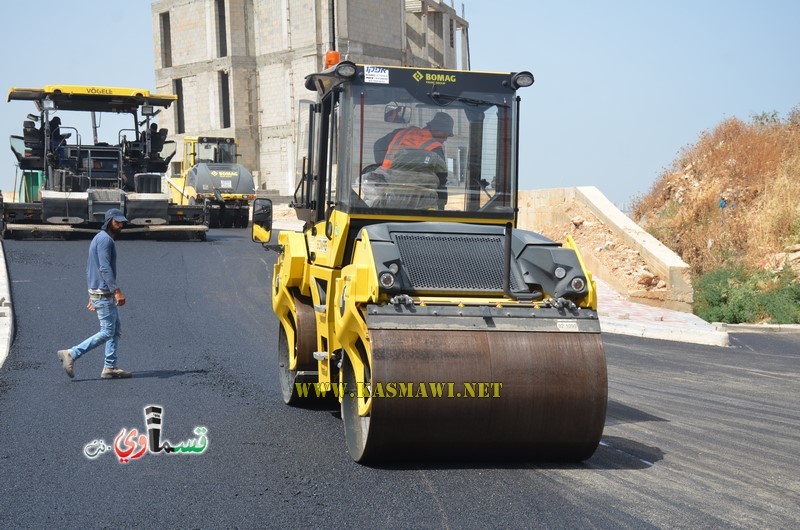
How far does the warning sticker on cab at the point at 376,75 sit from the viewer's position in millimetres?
6812

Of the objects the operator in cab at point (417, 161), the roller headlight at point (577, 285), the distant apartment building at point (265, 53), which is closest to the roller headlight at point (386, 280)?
the operator in cab at point (417, 161)

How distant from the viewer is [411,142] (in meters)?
6.91

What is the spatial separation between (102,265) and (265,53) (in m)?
43.8

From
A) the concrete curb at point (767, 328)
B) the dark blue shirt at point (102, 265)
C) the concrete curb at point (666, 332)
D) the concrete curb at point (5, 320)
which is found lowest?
the concrete curb at point (767, 328)

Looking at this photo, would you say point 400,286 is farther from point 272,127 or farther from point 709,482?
point 272,127

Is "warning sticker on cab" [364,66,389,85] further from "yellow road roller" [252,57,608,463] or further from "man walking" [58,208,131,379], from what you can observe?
"man walking" [58,208,131,379]

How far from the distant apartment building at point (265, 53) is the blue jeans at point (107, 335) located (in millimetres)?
38897

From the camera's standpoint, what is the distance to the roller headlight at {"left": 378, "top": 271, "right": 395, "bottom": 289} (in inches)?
228

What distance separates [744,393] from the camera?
9.30 meters

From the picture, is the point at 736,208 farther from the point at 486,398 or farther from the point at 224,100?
the point at 224,100

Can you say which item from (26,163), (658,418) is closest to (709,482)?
(658,418)

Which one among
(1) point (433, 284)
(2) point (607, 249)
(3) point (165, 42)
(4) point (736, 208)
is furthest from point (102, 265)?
(3) point (165, 42)

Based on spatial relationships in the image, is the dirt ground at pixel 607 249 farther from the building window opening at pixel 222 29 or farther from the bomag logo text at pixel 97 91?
the building window opening at pixel 222 29

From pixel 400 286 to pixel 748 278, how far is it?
1480cm
